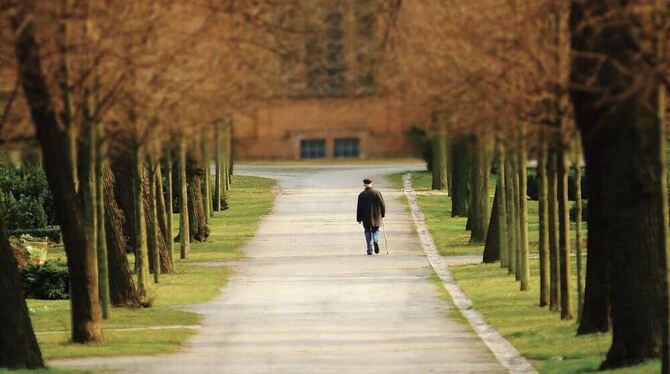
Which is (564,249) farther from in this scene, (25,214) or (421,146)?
(421,146)

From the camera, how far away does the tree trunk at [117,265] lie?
27047mm

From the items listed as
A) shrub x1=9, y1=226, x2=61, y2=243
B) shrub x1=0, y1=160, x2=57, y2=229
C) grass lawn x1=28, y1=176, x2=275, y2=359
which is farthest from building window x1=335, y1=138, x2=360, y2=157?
shrub x1=9, y1=226, x2=61, y2=243

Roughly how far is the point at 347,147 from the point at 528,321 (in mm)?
60803

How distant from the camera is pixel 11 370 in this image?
1861cm

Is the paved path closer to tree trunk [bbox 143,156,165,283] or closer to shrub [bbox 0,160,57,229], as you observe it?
tree trunk [bbox 143,156,165,283]

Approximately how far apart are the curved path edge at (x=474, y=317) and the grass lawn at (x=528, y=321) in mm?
112

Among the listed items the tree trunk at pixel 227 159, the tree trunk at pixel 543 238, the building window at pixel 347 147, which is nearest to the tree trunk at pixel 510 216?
the tree trunk at pixel 543 238

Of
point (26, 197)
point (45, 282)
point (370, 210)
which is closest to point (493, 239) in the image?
point (370, 210)

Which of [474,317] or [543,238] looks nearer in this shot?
[474,317]

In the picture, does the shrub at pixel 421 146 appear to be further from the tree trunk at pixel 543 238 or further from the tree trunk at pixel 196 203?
the tree trunk at pixel 543 238

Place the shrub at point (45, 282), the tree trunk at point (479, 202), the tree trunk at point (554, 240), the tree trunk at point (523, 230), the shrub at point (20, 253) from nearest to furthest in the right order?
the tree trunk at point (554, 240), the tree trunk at point (523, 230), the shrub at point (45, 282), the shrub at point (20, 253), the tree trunk at point (479, 202)

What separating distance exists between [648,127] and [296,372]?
4467 mm

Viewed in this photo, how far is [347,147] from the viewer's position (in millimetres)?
84812

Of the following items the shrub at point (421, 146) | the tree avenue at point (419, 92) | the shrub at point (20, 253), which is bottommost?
the shrub at point (20, 253)
